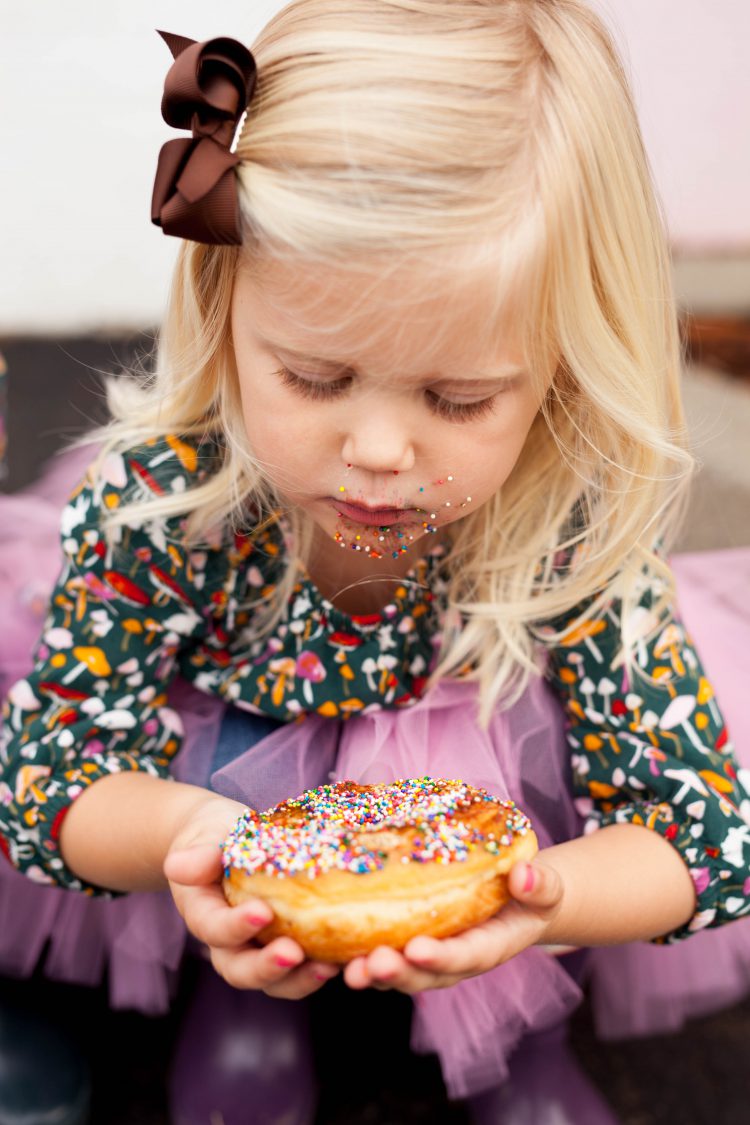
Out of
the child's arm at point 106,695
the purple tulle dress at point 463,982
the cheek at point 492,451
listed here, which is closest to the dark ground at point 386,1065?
the purple tulle dress at point 463,982

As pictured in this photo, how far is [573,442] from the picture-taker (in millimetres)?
949

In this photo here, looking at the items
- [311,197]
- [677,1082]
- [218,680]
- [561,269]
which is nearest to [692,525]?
[677,1082]

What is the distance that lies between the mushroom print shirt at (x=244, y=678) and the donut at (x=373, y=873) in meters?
0.28

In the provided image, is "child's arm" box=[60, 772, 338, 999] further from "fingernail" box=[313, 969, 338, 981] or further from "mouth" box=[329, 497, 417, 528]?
"mouth" box=[329, 497, 417, 528]

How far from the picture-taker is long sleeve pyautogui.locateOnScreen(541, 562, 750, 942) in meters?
0.94

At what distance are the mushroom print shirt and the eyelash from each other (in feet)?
0.85

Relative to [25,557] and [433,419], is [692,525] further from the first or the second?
[433,419]

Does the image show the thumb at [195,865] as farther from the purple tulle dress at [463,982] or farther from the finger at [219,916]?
the purple tulle dress at [463,982]

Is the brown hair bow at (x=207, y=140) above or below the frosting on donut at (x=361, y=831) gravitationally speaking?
above

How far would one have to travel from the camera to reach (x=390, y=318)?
707 millimetres

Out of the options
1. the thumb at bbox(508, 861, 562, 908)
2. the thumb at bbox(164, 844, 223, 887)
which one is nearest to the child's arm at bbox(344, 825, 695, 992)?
the thumb at bbox(508, 861, 562, 908)

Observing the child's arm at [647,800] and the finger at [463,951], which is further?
the child's arm at [647,800]

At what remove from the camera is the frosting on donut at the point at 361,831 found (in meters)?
0.68

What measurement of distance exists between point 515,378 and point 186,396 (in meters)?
0.33
